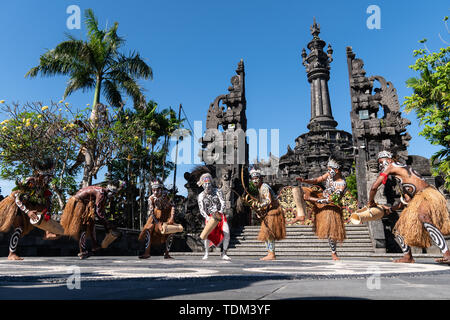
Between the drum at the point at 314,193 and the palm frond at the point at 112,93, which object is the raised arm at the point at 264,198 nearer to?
the drum at the point at 314,193

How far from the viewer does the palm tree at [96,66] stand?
16.3 m

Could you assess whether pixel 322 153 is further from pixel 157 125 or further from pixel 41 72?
pixel 41 72

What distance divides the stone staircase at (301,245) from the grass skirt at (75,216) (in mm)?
4035

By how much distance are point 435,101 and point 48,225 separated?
54.6 ft

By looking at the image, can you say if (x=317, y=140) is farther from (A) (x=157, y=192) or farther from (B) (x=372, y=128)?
(A) (x=157, y=192)

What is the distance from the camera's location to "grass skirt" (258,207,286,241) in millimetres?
7316

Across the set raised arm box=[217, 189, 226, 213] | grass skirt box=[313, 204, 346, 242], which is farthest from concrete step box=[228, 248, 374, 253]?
raised arm box=[217, 189, 226, 213]

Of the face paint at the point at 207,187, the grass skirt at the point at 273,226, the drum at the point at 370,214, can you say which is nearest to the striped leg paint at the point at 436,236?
the drum at the point at 370,214

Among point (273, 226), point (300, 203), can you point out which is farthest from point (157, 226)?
point (300, 203)

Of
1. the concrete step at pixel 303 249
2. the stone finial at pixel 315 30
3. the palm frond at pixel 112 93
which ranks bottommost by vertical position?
the concrete step at pixel 303 249

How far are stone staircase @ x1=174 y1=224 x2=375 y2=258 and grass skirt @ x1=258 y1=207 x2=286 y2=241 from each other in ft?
10.1

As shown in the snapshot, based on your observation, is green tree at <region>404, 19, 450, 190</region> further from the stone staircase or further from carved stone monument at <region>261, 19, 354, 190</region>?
carved stone monument at <region>261, 19, 354, 190</region>

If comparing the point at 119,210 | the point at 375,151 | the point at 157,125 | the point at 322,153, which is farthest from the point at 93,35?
the point at 322,153
